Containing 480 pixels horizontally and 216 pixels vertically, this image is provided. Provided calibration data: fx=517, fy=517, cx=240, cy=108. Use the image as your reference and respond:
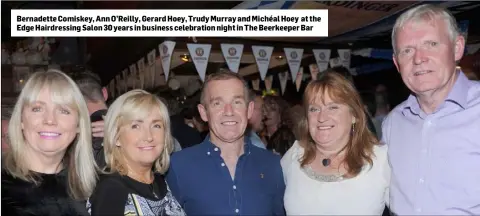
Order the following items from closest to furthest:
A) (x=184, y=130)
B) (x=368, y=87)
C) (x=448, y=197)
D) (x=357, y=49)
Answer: (x=448, y=197) → (x=184, y=130) → (x=357, y=49) → (x=368, y=87)

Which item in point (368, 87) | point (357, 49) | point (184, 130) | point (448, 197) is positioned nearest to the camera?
point (448, 197)

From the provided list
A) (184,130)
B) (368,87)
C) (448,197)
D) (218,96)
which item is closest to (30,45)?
(184,130)

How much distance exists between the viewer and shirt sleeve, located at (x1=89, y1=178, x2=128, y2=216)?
2242mm

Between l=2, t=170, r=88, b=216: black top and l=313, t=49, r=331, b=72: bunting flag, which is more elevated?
l=313, t=49, r=331, b=72: bunting flag

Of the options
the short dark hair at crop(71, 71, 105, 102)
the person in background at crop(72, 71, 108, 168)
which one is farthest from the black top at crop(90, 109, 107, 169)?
the short dark hair at crop(71, 71, 105, 102)

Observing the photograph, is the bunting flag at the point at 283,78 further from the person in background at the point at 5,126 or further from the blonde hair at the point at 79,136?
the blonde hair at the point at 79,136

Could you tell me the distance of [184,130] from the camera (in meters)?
4.59

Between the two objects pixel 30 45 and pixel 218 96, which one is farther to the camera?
pixel 30 45

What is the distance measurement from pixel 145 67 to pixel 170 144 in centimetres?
735

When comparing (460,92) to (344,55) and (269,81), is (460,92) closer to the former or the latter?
(344,55)

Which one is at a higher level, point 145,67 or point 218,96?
point 145,67

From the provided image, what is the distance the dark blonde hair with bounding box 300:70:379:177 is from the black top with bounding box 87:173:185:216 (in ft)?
2.99

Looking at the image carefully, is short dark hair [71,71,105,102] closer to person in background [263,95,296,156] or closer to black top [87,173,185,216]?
black top [87,173,185,216]

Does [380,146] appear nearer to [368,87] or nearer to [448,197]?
[448,197]
